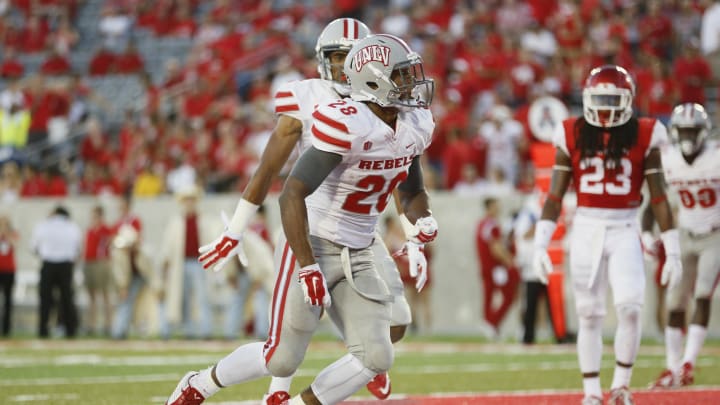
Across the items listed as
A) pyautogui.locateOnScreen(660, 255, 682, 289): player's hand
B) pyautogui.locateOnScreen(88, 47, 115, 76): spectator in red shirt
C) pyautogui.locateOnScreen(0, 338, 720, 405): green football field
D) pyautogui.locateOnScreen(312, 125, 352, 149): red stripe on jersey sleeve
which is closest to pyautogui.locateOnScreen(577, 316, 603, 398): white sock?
pyautogui.locateOnScreen(660, 255, 682, 289): player's hand

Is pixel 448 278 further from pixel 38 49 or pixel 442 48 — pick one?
pixel 38 49

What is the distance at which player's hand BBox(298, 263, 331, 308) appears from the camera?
5.35m

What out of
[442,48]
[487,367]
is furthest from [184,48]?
[487,367]

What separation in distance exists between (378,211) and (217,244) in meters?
0.73

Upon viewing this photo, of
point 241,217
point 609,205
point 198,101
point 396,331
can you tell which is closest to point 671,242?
point 609,205

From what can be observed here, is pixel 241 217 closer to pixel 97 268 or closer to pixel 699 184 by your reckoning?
pixel 699 184

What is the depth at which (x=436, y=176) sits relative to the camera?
16.3 metres

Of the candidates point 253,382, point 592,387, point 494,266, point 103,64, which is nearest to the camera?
point 592,387

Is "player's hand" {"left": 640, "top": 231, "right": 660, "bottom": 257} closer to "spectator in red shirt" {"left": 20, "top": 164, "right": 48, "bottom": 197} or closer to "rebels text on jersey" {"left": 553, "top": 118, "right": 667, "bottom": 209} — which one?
"rebels text on jersey" {"left": 553, "top": 118, "right": 667, "bottom": 209}

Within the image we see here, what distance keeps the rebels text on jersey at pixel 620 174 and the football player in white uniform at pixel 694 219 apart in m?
1.86

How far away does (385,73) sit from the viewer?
5590 mm

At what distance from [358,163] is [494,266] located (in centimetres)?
958

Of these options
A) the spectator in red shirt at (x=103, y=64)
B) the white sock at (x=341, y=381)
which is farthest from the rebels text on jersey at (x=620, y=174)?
the spectator in red shirt at (x=103, y=64)

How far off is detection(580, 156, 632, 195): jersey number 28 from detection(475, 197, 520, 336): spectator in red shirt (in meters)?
7.70
